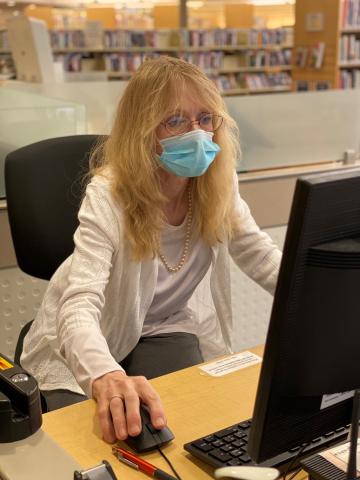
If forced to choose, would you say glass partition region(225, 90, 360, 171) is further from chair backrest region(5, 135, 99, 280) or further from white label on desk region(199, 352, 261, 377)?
white label on desk region(199, 352, 261, 377)

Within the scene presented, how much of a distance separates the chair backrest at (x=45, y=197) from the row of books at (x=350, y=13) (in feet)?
17.7

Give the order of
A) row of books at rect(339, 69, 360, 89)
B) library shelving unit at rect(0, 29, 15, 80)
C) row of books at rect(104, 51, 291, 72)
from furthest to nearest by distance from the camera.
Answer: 1. row of books at rect(104, 51, 291, 72)
2. library shelving unit at rect(0, 29, 15, 80)
3. row of books at rect(339, 69, 360, 89)

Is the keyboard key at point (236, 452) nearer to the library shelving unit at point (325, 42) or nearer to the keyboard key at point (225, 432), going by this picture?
the keyboard key at point (225, 432)

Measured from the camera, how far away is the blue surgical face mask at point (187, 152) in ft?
4.57

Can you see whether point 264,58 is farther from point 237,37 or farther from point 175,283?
point 175,283

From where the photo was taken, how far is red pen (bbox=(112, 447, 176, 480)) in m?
0.93

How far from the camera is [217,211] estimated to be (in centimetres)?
151

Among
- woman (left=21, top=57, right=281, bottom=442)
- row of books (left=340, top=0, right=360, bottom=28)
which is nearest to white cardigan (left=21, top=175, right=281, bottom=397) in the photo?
woman (left=21, top=57, right=281, bottom=442)

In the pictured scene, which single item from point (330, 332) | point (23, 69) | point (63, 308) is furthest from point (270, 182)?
point (23, 69)

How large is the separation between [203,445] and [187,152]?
0.63 metres

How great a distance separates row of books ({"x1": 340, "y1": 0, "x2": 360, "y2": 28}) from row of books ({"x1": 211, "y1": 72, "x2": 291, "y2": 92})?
1911 millimetres

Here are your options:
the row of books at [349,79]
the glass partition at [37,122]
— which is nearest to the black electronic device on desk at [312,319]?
the glass partition at [37,122]

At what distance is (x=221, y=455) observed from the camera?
965mm

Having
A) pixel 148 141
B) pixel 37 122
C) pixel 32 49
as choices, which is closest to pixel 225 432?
pixel 148 141
